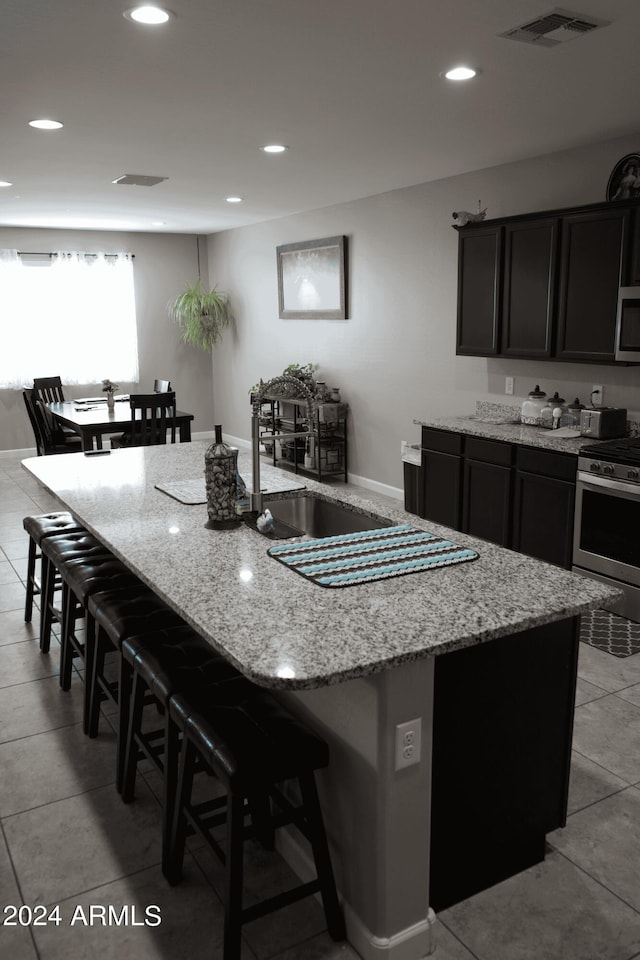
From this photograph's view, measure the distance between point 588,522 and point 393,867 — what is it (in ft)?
8.96

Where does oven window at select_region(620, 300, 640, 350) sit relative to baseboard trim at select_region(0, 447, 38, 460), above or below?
above

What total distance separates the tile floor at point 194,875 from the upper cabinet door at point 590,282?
2097 mm

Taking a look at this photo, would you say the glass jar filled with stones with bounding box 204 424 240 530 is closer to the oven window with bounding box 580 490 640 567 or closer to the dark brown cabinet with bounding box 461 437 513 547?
the oven window with bounding box 580 490 640 567

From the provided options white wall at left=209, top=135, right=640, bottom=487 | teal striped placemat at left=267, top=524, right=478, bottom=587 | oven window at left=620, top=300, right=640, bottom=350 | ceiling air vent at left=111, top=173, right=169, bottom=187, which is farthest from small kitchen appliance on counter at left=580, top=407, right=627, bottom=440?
ceiling air vent at left=111, top=173, right=169, bottom=187

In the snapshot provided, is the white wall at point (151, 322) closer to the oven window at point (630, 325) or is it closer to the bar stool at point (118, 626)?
the bar stool at point (118, 626)

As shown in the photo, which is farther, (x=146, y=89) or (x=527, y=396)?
(x=527, y=396)

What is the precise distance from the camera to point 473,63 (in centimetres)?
297

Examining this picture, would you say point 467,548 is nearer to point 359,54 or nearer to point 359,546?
point 359,546

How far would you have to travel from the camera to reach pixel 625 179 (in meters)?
4.07

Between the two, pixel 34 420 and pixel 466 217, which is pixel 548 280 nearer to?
pixel 466 217

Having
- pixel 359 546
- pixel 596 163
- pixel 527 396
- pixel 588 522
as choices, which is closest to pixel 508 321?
pixel 527 396

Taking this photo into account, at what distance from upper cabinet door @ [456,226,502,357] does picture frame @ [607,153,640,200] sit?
0.75 meters

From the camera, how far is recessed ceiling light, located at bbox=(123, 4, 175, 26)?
2445 millimetres

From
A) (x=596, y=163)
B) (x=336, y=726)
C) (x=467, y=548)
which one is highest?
(x=596, y=163)
